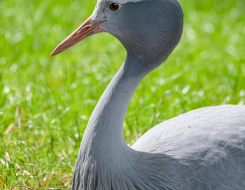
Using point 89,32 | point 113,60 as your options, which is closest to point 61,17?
point 113,60

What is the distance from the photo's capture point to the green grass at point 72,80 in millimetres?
3121

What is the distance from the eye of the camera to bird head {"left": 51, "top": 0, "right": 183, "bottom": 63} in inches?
87.6

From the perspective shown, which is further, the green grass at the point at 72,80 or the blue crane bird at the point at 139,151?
the green grass at the point at 72,80

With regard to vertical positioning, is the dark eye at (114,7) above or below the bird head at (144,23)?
above

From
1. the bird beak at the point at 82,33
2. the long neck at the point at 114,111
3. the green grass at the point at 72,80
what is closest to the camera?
the long neck at the point at 114,111

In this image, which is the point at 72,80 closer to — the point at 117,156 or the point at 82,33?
the point at 82,33

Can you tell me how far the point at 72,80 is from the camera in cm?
446

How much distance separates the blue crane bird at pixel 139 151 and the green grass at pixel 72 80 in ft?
2.52

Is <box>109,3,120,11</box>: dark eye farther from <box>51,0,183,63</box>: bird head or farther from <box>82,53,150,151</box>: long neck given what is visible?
→ <box>82,53,150,151</box>: long neck

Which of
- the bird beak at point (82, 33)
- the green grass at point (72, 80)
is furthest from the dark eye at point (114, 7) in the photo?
the green grass at point (72, 80)

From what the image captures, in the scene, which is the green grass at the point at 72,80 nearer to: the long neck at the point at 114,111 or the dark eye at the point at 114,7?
the long neck at the point at 114,111

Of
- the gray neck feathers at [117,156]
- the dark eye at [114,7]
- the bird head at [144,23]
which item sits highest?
the dark eye at [114,7]

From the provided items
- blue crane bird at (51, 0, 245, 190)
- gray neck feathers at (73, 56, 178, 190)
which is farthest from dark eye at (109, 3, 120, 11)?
gray neck feathers at (73, 56, 178, 190)

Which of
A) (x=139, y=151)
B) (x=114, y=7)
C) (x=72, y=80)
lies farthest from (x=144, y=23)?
(x=72, y=80)
